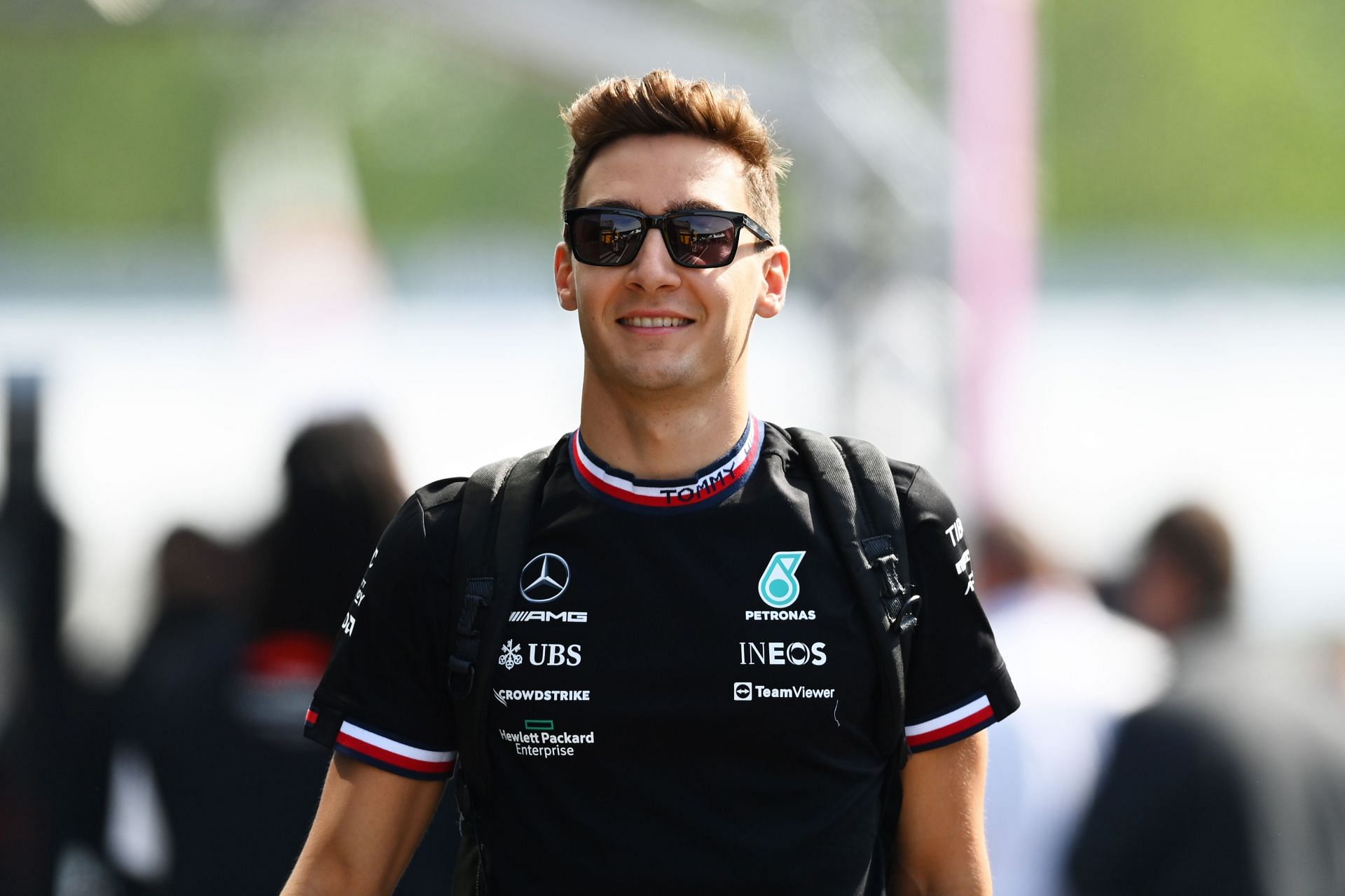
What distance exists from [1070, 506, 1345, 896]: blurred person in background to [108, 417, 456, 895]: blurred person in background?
1911mm

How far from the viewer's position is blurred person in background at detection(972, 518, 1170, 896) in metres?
4.62

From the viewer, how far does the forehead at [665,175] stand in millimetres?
2422

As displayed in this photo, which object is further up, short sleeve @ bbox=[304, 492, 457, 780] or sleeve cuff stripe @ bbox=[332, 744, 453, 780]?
short sleeve @ bbox=[304, 492, 457, 780]

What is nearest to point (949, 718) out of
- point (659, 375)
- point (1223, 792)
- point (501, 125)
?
point (659, 375)

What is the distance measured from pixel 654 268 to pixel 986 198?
226 inches

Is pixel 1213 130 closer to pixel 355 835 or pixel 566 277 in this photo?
pixel 566 277

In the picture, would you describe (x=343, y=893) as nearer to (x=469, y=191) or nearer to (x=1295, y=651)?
(x=1295, y=651)

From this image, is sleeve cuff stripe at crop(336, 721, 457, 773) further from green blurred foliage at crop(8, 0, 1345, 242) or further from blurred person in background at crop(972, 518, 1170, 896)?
green blurred foliage at crop(8, 0, 1345, 242)

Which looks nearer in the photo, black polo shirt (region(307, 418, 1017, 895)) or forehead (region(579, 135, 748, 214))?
black polo shirt (region(307, 418, 1017, 895))

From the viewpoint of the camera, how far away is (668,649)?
2.33m

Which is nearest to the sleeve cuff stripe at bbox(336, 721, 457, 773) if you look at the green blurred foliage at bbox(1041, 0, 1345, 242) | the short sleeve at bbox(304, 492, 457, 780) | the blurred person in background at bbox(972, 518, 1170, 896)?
the short sleeve at bbox(304, 492, 457, 780)

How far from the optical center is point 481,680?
7.59 ft

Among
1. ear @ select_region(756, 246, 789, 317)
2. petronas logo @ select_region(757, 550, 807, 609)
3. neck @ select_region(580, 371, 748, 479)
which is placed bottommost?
petronas logo @ select_region(757, 550, 807, 609)

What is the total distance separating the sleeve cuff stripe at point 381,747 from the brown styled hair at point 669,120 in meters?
0.82
